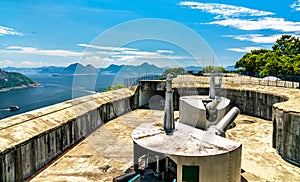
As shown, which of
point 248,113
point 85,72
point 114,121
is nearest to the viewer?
point 85,72

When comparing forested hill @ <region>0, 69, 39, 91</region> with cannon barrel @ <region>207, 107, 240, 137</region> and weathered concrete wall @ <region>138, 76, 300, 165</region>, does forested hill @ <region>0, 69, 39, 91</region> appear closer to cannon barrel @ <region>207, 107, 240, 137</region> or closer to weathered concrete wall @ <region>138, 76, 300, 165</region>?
weathered concrete wall @ <region>138, 76, 300, 165</region>

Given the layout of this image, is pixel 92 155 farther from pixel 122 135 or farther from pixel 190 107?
pixel 190 107

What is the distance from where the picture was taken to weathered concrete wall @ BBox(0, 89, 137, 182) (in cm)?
721

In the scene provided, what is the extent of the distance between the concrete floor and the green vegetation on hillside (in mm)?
22298

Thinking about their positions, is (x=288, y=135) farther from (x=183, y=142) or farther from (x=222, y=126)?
(x=183, y=142)

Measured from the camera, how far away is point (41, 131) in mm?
8727

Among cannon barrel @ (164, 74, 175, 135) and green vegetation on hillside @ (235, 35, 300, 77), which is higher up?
green vegetation on hillside @ (235, 35, 300, 77)

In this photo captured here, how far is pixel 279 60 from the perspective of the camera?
36.5m

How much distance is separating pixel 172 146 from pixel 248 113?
14764mm

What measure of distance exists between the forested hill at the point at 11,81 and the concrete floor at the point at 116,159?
123 m

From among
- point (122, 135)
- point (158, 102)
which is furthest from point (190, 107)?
point (158, 102)

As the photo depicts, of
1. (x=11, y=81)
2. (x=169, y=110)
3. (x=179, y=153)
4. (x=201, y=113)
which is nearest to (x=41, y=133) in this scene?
(x=169, y=110)

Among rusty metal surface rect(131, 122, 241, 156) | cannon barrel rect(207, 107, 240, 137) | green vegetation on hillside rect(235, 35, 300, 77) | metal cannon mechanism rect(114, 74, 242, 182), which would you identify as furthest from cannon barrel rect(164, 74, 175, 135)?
green vegetation on hillside rect(235, 35, 300, 77)

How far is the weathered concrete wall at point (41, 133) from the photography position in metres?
7.21
